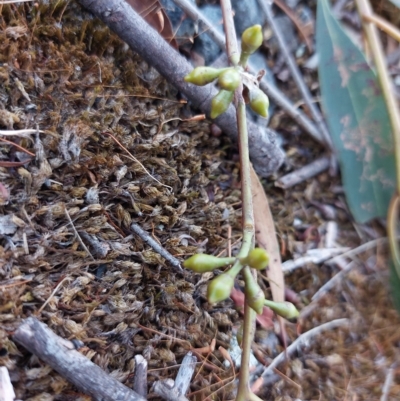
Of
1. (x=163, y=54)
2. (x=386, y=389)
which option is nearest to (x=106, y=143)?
(x=163, y=54)

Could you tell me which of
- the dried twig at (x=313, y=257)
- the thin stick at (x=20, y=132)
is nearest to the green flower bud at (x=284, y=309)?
the dried twig at (x=313, y=257)

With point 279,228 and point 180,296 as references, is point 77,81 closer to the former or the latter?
point 180,296

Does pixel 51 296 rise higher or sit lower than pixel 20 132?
lower

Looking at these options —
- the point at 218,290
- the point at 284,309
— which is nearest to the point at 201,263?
the point at 218,290

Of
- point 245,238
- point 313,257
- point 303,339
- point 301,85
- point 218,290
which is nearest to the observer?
point 218,290

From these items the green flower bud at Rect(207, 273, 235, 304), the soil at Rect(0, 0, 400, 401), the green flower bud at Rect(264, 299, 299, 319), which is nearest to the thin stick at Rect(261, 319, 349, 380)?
the soil at Rect(0, 0, 400, 401)

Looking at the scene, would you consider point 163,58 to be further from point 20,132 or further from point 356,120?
point 356,120

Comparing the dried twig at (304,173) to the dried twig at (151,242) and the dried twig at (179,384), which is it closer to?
the dried twig at (151,242)

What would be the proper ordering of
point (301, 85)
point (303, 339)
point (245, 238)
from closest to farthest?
point (245, 238), point (303, 339), point (301, 85)
